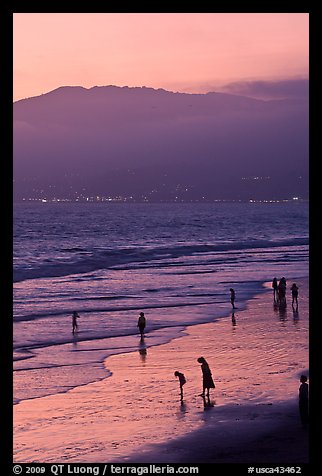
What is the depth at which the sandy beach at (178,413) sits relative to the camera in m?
14.4

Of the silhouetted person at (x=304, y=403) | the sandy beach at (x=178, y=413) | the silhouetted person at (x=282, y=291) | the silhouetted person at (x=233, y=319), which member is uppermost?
the silhouetted person at (x=282, y=291)

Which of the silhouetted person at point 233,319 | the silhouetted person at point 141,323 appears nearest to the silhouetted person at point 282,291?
the silhouetted person at point 233,319

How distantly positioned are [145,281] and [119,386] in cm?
3568

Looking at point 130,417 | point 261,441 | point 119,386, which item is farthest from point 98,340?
point 261,441

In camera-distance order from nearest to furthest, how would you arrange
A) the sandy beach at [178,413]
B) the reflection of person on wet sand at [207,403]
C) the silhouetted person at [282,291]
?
the sandy beach at [178,413] < the reflection of person on wet sand at [207,403] < the silhouetted person at [282,291]

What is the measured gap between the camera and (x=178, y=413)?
17531mm

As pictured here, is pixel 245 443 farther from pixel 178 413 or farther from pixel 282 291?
pixel 282 291

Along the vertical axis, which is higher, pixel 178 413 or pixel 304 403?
pixel 304 403

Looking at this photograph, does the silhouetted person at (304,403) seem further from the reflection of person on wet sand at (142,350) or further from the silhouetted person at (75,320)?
the silhouetted person at (75,320)

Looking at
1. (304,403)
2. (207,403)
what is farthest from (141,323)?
(304,403)

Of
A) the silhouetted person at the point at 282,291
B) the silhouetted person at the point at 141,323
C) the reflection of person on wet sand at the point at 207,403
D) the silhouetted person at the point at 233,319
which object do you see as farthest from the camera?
the silhouetted person at the point at 282,291

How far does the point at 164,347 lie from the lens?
27.4m
